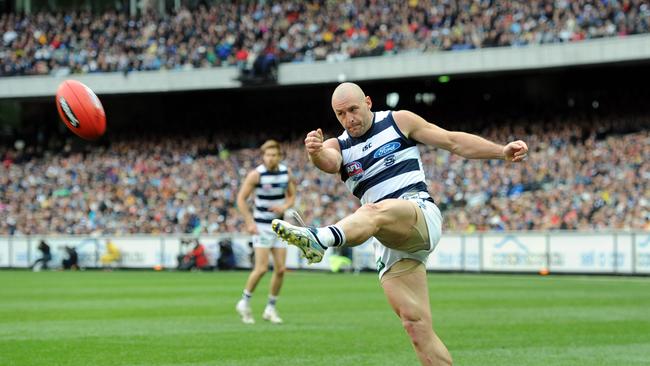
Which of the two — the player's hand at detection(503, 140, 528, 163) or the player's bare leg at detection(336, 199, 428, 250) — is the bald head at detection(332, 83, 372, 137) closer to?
the player's bare leg at detection(336, 199, 428, 250)

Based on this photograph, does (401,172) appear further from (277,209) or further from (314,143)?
(277,209)

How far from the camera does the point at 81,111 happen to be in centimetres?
1143

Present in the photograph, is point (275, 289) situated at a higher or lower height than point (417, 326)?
lower

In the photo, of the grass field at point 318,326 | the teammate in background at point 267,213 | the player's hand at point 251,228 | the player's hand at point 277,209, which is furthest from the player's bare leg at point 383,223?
the player's hand at point 277,209

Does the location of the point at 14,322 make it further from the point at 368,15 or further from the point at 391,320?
the point at 368,15

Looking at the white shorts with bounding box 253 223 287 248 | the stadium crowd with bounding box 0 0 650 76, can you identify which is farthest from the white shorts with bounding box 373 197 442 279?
the stadium crowd with bounding box 0 0 650 76

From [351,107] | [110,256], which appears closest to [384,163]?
[351,107]

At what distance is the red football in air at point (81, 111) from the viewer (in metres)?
11.4

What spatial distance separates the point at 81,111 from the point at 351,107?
14.5 feet

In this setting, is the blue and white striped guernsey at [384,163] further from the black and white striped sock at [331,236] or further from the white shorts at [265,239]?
the white shorts at [265,239]

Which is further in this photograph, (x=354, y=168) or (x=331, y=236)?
(x=354, y=168)

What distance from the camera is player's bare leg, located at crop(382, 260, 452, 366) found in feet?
25.9

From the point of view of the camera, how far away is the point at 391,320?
15.9 m

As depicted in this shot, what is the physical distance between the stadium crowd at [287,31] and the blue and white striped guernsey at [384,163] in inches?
1305
